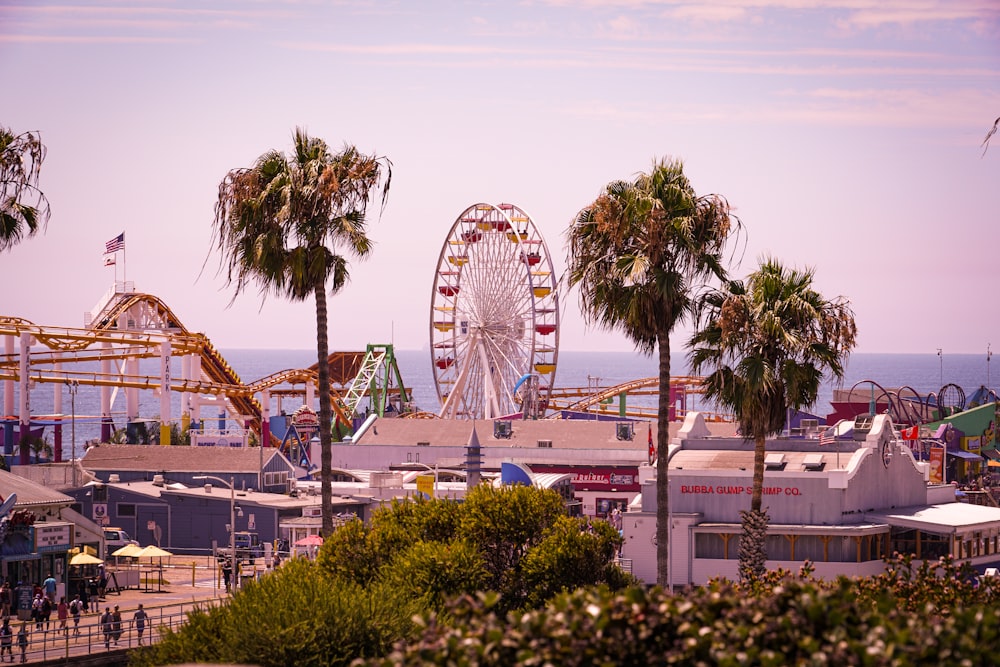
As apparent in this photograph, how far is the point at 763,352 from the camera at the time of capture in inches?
1587

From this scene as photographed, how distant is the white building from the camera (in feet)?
177

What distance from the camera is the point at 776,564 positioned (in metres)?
53.5

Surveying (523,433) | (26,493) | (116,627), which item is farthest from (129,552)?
(523,433)

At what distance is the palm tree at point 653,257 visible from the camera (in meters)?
37.6

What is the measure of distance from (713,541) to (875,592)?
28840 mm

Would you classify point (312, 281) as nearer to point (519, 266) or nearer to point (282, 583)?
point (282, 583)

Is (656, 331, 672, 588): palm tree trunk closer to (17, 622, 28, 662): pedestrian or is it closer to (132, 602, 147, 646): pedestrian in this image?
(132, 602, 147, 646): pedestrian

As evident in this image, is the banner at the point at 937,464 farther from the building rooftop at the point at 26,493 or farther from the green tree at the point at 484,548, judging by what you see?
the building rooftop at the point at 26,493

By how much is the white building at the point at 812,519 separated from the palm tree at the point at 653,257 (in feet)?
58.4

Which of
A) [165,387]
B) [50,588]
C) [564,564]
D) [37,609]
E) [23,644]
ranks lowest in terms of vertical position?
[37,609]

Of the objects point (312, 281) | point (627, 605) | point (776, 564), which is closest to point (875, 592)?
point (627, 605)

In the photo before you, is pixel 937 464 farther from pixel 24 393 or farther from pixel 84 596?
pixel 24 393

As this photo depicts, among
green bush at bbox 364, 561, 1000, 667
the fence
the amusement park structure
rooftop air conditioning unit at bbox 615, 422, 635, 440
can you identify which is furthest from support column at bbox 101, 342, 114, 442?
green bush at bbox 364, 561, 1000, 667

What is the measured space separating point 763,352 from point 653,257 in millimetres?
4853
